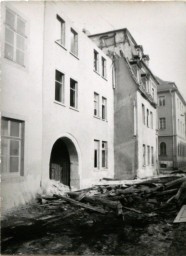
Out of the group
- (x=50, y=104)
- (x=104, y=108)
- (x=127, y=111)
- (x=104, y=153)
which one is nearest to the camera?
(x=50, y=104)

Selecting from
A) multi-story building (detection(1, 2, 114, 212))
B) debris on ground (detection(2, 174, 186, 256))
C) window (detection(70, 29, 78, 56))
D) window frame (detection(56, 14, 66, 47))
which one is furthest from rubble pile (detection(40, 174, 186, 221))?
window (detection(70, 29, 78, 56))

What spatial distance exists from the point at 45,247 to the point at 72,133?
25.2 ft

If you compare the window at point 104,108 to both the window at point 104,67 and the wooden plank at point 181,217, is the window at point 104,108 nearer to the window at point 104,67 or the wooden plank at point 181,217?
the window at point 104,67

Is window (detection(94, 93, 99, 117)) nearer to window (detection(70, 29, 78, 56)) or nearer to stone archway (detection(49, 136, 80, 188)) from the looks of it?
window (detection(70, 29, 78, 56))

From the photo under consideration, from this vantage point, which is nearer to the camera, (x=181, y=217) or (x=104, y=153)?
(x=181, y=217)

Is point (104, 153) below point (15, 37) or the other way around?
below

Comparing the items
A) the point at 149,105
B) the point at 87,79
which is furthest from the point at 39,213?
the point at 149,105

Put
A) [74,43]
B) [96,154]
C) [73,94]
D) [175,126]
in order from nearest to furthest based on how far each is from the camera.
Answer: [175,126]
[73,94]
[74,43]
[96,154]

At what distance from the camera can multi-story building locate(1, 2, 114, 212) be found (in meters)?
7.91

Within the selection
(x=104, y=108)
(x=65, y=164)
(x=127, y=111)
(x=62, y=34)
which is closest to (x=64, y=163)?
(x=65, y=164)

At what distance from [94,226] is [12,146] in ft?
11.1

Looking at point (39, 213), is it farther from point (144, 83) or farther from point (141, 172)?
point (144, 83)

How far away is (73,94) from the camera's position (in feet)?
44.8

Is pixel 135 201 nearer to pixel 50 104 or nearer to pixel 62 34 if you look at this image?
pixel 50 104
